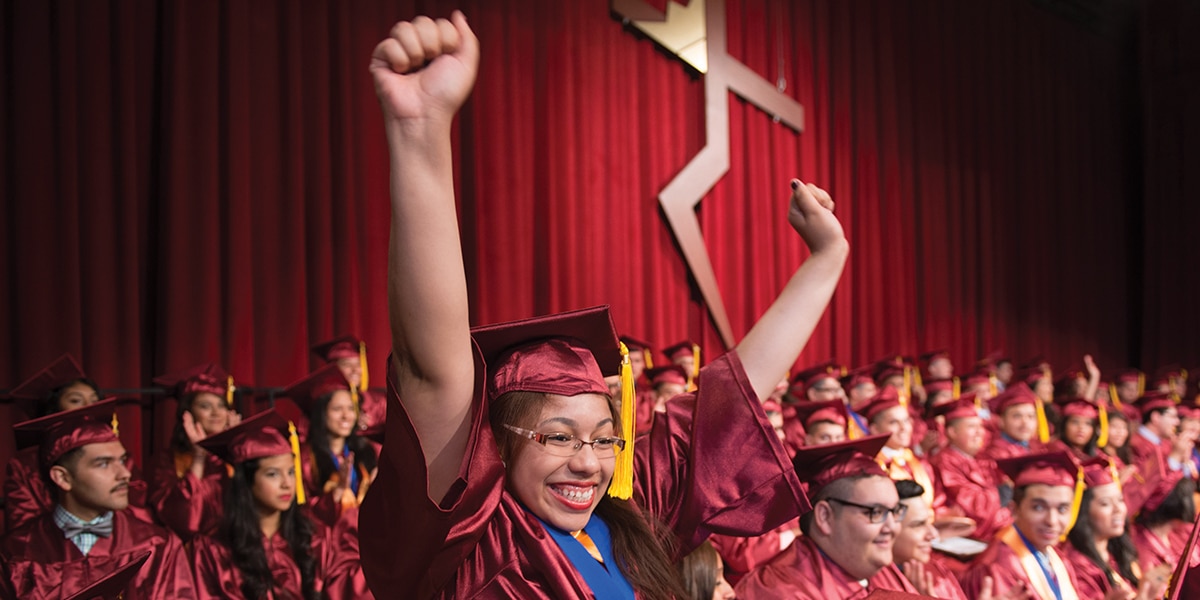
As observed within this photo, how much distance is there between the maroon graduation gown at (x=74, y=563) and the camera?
336 centimetres

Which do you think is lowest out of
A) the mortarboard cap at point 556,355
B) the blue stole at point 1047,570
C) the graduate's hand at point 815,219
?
the blue stole at point 1047,570

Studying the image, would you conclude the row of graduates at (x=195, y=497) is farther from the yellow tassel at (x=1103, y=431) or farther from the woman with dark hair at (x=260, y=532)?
the yellow tassel at (x=1103, y=431)

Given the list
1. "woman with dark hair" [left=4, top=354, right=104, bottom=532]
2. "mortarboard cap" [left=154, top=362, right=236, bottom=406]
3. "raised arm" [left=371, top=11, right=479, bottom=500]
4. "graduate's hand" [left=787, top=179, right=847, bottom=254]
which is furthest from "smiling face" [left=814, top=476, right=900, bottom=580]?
"mortarboard cap" [left=154, top=362, right=236, bottom=406]

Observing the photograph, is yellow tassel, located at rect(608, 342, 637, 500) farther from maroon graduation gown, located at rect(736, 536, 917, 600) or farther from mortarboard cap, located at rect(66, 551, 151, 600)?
maroon graduation gown, located at rect(736, 536, 917, 600)

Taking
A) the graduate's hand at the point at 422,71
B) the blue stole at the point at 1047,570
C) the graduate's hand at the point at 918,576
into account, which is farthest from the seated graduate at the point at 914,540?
the graduate's hand at the point at 422,71

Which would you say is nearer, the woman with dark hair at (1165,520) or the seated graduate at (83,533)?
the seated graduate at (83,533)

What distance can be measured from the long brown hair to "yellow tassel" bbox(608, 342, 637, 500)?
20 mm

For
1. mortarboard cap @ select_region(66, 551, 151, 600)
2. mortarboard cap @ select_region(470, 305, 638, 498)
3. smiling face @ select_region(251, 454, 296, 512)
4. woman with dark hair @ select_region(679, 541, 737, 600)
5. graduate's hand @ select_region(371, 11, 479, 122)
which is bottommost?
woman with dark hair @ select_region(679, 541, 737, 600)

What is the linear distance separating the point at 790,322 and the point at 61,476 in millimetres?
2952

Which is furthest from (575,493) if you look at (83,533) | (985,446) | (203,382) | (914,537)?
(985,446)

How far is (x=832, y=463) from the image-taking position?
2.88 m

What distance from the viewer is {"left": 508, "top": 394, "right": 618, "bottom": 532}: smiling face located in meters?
1.37

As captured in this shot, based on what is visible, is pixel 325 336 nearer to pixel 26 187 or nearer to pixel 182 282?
pixel 182 282

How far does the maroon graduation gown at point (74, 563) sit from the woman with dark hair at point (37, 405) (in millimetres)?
909
